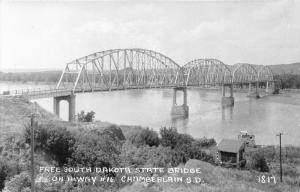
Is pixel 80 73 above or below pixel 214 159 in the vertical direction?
above

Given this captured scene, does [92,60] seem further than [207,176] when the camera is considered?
Yes

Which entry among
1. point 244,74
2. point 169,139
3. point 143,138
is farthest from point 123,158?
point 244,74

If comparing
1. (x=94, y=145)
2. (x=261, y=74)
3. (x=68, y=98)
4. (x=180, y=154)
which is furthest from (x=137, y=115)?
(x=261, y=74)

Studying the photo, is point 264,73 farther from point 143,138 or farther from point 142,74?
point 143,138

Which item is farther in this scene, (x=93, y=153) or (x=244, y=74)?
(x=244, y=74)

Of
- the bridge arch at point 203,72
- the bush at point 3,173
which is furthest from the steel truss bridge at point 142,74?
the bush at point 3,173

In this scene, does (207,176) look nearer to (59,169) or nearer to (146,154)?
(146,154)

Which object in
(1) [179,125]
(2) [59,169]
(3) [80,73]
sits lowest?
(1) [179,125]

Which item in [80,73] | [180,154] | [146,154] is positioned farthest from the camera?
[80,73]
